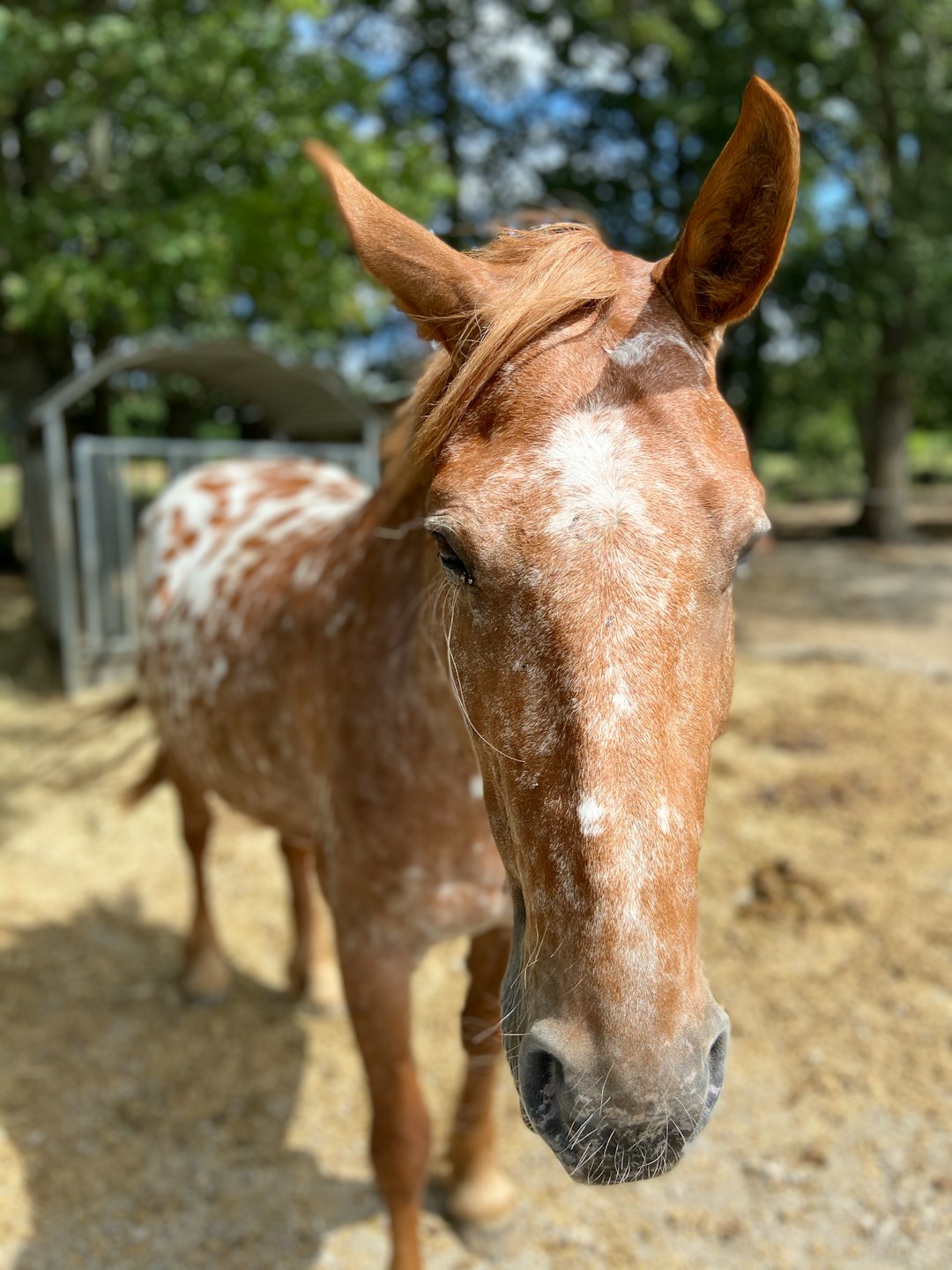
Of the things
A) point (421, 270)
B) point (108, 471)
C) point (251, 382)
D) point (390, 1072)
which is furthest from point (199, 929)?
point (251, 382)

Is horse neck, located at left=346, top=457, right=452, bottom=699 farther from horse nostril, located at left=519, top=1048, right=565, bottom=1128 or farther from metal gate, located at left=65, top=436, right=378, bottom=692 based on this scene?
metal gate, located at left=65, top=436, right=378, bottom=692

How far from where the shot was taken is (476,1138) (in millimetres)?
2402

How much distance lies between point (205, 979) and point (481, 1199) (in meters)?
1.54

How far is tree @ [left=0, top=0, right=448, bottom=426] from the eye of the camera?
5605 millimetres

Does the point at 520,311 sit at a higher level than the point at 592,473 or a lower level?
higher

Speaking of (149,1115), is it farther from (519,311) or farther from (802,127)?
(802,127)

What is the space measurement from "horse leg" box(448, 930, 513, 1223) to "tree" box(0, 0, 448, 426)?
541 centimetres

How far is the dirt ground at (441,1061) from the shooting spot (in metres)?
2.35

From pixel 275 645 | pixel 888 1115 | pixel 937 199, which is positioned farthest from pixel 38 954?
pixel 937 199

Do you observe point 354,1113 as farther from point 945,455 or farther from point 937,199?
point 945,455

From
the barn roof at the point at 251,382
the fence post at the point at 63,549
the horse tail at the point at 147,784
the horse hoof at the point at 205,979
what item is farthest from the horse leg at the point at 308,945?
the barn roof at the point at 251,382

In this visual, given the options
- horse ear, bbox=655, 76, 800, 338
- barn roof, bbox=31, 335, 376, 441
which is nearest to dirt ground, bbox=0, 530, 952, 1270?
A: horse ear, bbox=655, 76, 800, 338

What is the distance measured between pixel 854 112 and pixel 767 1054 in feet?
46.3

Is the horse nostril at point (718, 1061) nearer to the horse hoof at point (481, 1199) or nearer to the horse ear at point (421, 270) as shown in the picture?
the horse ear at point (421, 270)
